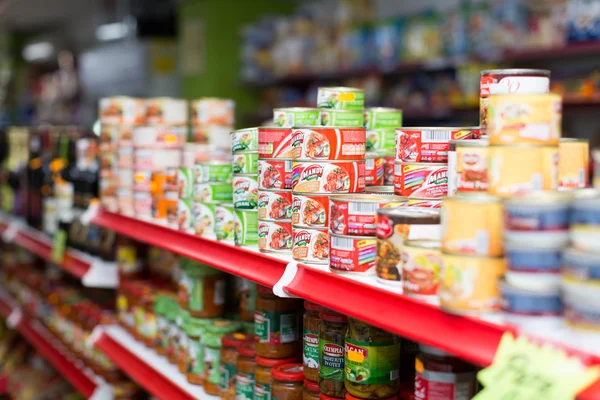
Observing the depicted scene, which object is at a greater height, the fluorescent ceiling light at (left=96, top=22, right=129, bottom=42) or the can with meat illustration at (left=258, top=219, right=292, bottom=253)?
the fluorescent ceiling light at (left=96, top=22, right=129, bottom=42)

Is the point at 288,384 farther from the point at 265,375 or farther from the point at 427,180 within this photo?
the point at 427,180

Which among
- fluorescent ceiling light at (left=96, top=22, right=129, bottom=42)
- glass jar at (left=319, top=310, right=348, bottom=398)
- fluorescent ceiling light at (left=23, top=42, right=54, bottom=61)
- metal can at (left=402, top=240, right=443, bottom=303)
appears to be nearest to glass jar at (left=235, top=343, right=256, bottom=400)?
glass jar at (left=319, top=310, right=348, bottom=398)

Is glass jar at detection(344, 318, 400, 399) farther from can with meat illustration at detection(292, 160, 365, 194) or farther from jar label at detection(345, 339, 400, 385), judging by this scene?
can with meat illustration at detection(292, 160, 365, 194)

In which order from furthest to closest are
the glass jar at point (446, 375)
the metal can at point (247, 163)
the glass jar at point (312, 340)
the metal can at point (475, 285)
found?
the metal can at point (247, 163) → the glass jar at point (312, 340) → the glass jar at point (446, 375) → the metal can at point (475, 285)

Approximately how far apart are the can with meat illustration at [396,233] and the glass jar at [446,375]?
167mm

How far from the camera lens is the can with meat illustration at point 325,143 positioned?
71.0 inches

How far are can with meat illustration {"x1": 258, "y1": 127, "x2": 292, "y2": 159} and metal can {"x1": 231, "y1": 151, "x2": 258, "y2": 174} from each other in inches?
6.0

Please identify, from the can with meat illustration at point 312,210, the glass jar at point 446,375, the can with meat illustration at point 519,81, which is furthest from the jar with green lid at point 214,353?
the can with meat illustration at point 519,81

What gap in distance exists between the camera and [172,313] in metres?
2.82

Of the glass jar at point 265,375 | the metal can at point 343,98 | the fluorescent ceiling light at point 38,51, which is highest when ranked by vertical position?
the fluorescent ceiling light at point 38,51

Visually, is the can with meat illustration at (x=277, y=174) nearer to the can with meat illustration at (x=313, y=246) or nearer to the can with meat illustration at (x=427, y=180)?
the can with meat illustration at (x=313, y=246)

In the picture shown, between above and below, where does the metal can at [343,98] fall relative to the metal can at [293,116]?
above

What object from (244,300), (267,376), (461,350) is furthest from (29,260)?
(461,350)

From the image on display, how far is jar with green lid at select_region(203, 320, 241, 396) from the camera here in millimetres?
2424
